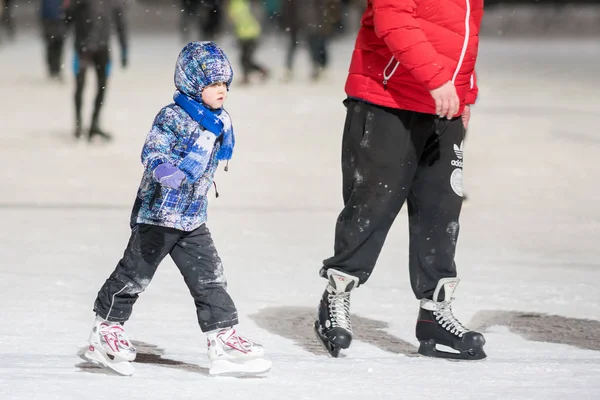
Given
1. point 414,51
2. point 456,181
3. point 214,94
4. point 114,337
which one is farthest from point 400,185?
point 114,337

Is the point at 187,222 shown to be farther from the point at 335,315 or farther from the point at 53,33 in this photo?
the point at 53,33

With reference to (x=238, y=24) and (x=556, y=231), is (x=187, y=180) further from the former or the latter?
(x=238, y=24)

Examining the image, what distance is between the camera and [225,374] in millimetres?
4160

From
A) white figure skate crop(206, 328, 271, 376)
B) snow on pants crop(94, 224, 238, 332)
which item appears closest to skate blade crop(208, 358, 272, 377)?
white figure skate crop(206, 328, 271, 376)

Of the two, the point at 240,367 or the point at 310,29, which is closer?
the point at 240,367

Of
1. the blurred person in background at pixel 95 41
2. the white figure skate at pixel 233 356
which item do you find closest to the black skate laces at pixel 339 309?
the white figure skate at pixel 233 356

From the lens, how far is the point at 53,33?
18.3m

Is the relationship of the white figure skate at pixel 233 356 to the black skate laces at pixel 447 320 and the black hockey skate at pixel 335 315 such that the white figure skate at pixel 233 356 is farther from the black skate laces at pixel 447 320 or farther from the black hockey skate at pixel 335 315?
the black skate laces at pixel 447 320

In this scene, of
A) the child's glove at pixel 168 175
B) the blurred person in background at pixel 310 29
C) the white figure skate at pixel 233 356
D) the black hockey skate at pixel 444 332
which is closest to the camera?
the child's glove at pixel 168 175

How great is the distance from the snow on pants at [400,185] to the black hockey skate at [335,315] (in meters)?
0.04

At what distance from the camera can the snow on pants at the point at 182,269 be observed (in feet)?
13.5

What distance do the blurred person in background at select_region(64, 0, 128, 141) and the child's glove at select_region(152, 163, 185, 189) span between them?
6992 millimetres

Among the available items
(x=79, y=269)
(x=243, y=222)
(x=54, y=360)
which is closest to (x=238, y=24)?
(x=243, y=222)

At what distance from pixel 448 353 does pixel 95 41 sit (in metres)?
7.27
